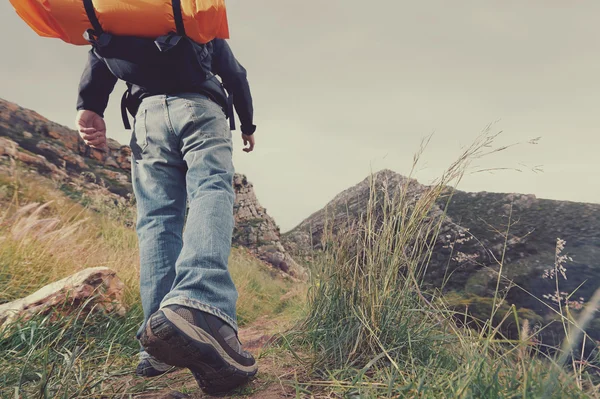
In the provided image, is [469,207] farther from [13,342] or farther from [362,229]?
[13,342]

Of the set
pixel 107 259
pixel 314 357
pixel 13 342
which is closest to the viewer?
pixel 314 357

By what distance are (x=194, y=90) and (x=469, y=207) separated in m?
4.06

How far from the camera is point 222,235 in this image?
5.28 feet

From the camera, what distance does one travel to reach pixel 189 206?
1.75 m

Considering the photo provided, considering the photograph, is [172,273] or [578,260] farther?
[578,260]

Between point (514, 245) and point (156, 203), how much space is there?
3951 millimetres

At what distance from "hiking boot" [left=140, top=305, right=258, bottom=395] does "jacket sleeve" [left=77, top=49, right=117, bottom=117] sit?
1.47 m

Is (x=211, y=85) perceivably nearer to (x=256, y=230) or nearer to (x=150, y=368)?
(x=150, y=368)

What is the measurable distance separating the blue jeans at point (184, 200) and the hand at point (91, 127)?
0.47 meters

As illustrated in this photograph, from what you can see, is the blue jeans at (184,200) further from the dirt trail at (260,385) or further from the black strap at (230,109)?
the dirt trail at (260,385)

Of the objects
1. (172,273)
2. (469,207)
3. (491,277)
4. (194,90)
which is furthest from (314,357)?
(469,207)

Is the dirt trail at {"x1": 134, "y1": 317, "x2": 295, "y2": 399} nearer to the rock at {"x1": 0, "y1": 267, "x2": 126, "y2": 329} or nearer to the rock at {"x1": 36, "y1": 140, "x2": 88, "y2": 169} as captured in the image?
the rock at {"x1": 0, "y1": 267, "x2": 126, "y2": 329}

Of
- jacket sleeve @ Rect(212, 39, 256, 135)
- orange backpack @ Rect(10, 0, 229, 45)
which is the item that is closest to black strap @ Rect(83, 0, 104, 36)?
orange backpack @ Rect(10, 0, 229, 45)

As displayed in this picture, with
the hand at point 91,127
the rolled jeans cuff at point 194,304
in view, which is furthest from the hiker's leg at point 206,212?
the hand at point 91,127
